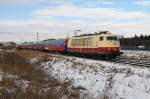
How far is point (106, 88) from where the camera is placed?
46.6ft

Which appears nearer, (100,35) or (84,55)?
(100,35)

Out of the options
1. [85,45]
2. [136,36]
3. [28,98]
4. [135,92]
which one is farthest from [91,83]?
[136,36]

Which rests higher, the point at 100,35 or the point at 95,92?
the point at 100,35

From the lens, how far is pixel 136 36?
92.7 meters

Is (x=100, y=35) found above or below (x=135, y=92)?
above

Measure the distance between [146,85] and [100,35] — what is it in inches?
765

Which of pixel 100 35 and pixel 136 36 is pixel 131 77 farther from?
pixel 136 36

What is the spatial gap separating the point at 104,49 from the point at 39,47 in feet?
125

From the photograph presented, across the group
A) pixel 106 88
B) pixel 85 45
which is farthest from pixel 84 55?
pixel 106 88

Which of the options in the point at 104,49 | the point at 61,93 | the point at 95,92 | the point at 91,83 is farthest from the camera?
the point at 104,49

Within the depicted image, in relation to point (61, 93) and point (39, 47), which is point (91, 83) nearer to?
point (61, 93)

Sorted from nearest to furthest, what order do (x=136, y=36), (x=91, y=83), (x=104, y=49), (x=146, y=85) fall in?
(x=146, y=85) → (x=91, y=83) → (x=104, y=49) → (x=136, y=36)

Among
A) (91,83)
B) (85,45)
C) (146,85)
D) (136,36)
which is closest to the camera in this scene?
(146,85)

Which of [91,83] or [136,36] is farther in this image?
[136,36]
